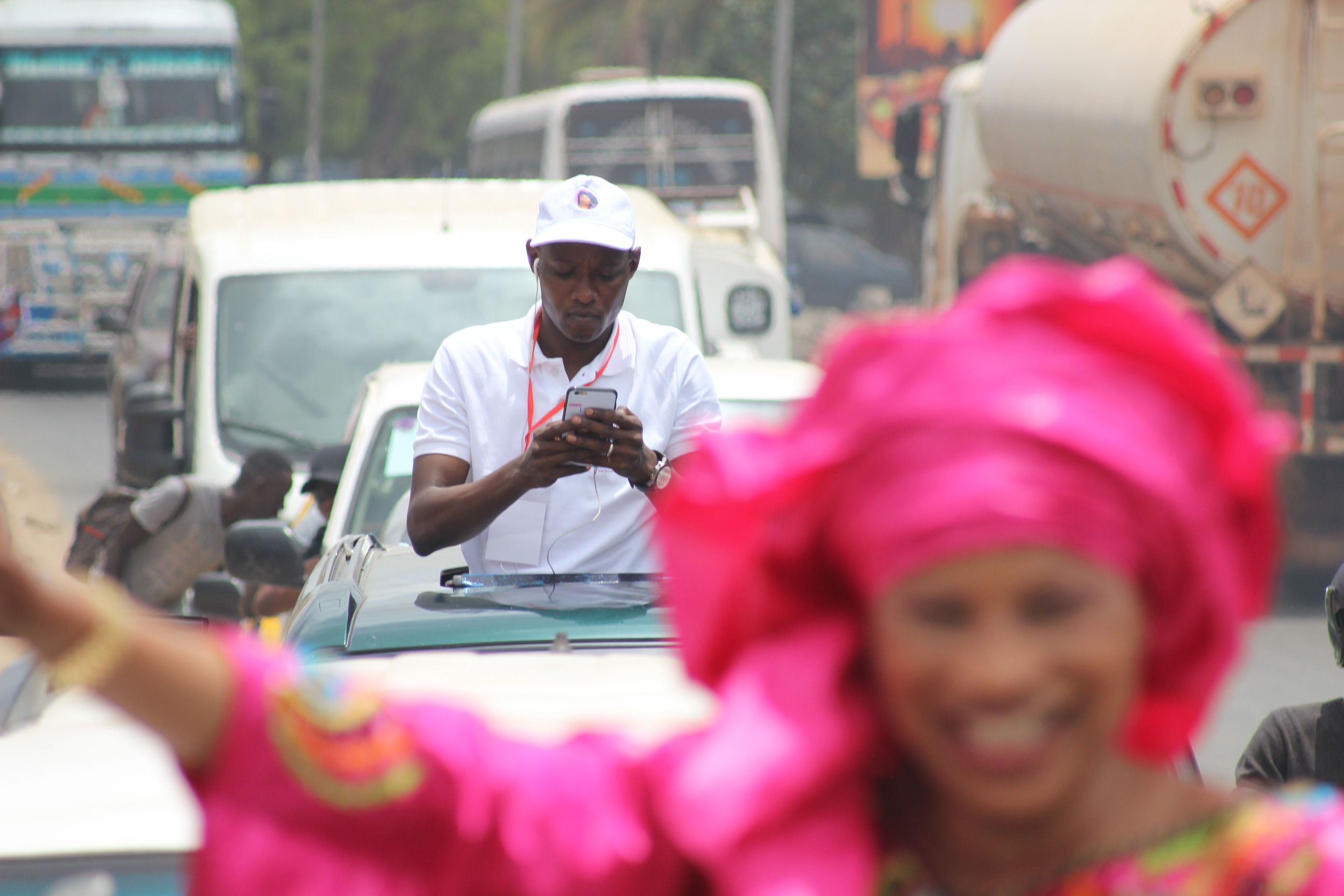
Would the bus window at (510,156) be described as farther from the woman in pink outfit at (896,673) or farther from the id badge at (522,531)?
the woman in pink outfit at (896,673)

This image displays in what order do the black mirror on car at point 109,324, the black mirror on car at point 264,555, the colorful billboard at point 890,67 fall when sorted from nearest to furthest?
the black mirror on car at point 264,555
the black mirror on car at point 109,324
the colorful billboard at point 890,67

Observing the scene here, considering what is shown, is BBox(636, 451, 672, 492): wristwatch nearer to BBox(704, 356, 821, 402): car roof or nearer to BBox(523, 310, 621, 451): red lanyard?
BBox(523, 310, 621, 451): red lanyard

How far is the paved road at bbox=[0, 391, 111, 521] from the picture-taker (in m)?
15.0

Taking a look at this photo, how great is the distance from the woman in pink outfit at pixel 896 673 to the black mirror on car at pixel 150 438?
18.8 feet

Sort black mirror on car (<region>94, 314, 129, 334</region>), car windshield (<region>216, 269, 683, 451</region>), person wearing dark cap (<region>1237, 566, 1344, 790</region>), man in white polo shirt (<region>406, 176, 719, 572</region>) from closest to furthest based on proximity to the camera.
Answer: person wearing dark cap (<region>1237, 566, 1344, 790</region>) < man in white polo shirt (<region>406, 176, 719, 572</region>) < car windshield (<region>216, 269, 683, 451</region>) < black mirror on car (<region>94, 314, 129, 334</region>)

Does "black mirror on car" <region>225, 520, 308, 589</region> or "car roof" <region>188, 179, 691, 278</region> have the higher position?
"car roof" <region>188, 179, 691, 278</region>

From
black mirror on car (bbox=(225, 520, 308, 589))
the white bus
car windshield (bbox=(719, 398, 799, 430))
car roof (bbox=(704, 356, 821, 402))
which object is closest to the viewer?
black mirror on car (bbox=(225, 520, 308, 589))

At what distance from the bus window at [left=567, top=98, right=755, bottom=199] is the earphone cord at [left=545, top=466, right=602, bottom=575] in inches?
693

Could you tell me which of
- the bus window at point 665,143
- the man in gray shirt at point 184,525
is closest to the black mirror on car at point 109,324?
the man in gray shirt at point 184,525

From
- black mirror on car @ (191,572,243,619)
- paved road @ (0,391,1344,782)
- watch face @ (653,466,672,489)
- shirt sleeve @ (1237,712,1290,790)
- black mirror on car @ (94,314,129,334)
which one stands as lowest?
paved road @ (0,391,1344,782)

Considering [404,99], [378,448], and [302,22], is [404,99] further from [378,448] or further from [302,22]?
[378,448]

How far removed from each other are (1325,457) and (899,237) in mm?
25461

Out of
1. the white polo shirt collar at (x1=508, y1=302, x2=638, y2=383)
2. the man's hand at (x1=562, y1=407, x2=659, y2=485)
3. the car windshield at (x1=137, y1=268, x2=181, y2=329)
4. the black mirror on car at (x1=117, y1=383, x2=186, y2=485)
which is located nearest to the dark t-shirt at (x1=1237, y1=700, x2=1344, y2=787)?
the man's hand at (x1=562, y1=407, x2=659, y2=485)

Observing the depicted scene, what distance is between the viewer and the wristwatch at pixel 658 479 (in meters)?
3.70
